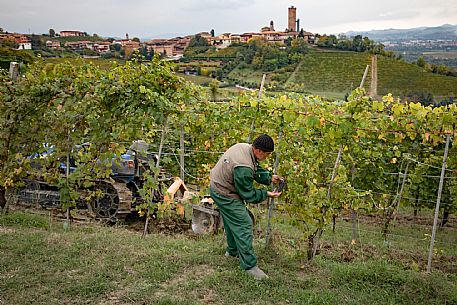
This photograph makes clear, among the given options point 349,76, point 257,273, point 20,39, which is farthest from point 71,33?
point 257,273

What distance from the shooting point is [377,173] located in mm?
8930

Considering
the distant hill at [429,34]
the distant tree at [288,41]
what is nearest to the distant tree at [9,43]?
the distant tree at [288,41]

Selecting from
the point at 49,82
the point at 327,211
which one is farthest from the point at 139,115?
the point at 327,211

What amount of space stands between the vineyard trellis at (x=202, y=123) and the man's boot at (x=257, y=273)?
94 centimetres

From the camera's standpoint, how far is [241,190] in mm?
4484

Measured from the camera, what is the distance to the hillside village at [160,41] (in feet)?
141

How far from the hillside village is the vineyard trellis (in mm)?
33244

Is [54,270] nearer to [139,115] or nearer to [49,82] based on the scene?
[139,115]

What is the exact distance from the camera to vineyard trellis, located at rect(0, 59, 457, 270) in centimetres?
504

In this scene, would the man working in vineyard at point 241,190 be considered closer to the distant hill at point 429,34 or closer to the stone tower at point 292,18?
the stone tower at point 292,18

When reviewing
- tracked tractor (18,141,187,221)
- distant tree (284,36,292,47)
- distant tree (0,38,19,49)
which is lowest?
tracked tractor (18,141,187,221)

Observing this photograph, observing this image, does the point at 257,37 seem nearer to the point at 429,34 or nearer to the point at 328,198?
the point at 429,34

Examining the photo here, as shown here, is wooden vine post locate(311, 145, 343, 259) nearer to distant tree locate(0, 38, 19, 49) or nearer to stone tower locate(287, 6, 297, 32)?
distant tree locate(0, 38, 19, 49)

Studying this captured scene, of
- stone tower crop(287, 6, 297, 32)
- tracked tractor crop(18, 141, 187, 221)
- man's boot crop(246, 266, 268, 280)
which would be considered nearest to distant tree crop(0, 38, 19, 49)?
tracked tractor crop(18, 141, 187, 221)
